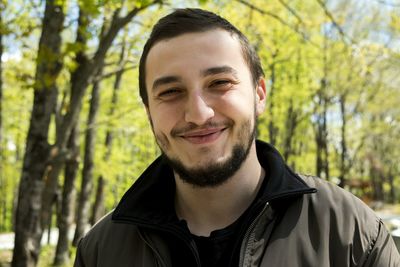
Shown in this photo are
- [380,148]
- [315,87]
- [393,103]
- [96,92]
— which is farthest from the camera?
[380,148]

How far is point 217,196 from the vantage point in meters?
2.14

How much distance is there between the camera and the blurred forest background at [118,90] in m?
7.34

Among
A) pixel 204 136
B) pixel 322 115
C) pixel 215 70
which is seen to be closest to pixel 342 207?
pixel 204 136

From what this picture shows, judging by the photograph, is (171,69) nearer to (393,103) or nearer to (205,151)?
(205,151)

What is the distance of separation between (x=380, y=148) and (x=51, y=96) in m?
38.3

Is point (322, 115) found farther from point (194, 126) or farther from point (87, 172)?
point (194, 126)

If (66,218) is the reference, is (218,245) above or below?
above

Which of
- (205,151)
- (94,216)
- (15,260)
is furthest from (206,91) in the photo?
(94,216)

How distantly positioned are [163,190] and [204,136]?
489 millimetres

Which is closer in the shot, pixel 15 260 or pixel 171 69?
pixel 171 69

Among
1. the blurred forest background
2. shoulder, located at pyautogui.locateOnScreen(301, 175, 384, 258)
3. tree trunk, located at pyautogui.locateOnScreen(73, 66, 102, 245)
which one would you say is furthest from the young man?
tree trunk, located at pyautogui.locateOnScreen(73, 66, 102, 245)

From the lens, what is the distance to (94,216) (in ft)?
57.0

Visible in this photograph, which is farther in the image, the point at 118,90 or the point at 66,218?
the point at 118,90

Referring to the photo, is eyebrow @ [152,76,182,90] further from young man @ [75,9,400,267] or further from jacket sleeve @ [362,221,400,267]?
jacket sleeve @ [362,221,400,267]
